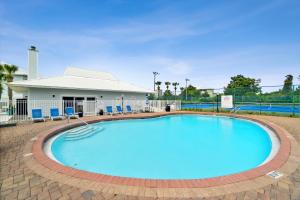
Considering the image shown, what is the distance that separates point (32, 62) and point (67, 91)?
19.6 feet

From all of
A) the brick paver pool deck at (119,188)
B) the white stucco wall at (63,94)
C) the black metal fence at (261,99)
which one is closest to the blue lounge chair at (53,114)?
the white stucco wall at (63,94)

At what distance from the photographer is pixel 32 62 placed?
1698cm

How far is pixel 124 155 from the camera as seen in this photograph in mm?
6078

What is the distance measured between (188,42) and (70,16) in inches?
424

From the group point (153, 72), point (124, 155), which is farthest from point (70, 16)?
point (153, 72)

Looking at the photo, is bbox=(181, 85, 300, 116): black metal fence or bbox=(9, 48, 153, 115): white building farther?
bbox=(181, 85, 300, 116): black metal fence

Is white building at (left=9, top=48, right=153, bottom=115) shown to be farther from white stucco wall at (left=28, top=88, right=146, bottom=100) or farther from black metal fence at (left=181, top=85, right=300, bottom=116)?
black metal fence at (left=181, top=85, right=300, bottom=116)

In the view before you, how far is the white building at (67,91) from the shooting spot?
13.3 metres

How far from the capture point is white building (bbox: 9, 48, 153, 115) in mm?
13328

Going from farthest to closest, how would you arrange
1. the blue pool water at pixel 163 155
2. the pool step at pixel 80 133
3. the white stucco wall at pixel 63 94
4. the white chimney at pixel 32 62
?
the white chimney at pixel 32 62, the white stucco wall at pixel 63 94, the pool step at pixel 80 133, the blue pool water at pixel 163 155

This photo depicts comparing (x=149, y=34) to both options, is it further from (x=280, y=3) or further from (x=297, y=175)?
(x=297, y=175)

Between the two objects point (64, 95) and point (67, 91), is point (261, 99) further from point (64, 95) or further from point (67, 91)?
point (64, 95)

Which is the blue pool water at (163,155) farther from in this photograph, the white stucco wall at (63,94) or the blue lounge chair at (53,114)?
the white stucco wall at (63,94)

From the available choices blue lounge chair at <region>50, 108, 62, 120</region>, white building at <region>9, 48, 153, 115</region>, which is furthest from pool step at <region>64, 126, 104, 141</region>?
white building at <region>9, 48, 153, 115</region>
